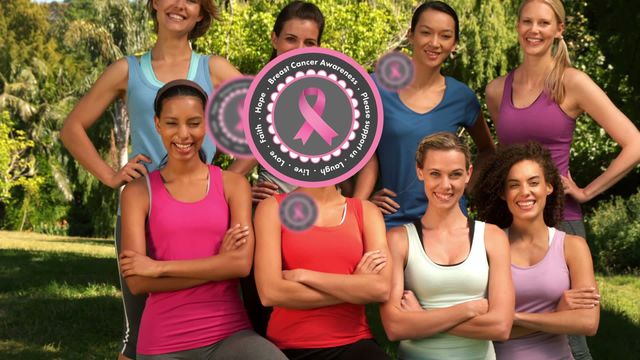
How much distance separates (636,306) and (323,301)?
8.64m

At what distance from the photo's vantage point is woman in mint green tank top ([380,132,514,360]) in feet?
11.1

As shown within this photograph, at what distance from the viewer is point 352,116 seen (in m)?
3.21

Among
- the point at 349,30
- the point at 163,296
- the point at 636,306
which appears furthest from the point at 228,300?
A: the point at 349,30

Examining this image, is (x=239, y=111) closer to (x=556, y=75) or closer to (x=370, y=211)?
(x=370, y=211)

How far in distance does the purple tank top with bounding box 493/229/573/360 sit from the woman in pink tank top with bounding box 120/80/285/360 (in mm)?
1086

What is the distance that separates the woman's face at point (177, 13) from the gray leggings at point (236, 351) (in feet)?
4.47

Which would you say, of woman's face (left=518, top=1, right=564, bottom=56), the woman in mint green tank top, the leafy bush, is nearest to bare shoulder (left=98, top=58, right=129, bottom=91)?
the woman in mint green tank top

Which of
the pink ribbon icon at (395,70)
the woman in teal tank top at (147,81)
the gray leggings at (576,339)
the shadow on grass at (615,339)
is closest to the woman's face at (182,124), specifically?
the woman in teal tank top at (147,81)

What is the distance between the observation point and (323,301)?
11.0 feet

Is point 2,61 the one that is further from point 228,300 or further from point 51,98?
point 228,300

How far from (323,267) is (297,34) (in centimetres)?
116

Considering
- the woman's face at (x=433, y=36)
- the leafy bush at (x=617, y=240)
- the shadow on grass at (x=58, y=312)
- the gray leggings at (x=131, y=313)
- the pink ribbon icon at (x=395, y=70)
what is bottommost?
the shadow on grass at (x=58, y=312)

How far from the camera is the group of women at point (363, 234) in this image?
341 centimetres

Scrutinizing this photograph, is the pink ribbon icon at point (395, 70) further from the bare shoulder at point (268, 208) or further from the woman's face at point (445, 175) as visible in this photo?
the bare shoulder at point (268, 208)
